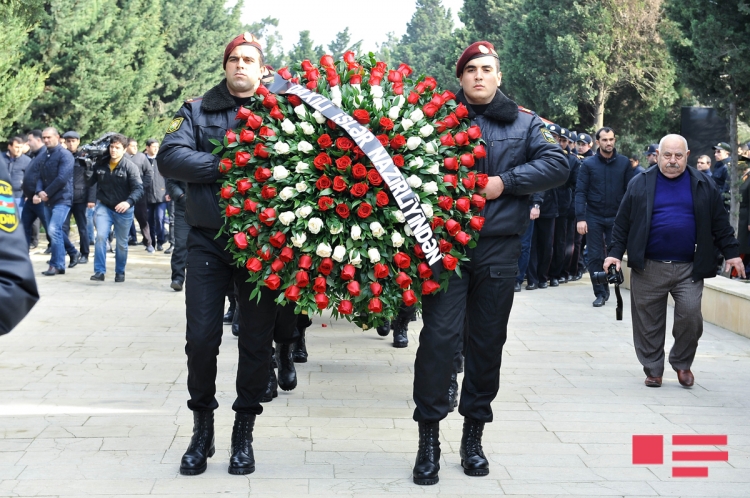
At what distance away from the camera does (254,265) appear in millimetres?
4805

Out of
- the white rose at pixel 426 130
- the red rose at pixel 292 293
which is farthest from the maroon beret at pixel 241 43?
the red rose at pixel 292 293

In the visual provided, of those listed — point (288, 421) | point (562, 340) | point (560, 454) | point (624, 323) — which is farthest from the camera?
point (624, 323)

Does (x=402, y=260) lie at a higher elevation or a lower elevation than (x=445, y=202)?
lower

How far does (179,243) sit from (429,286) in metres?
7.52

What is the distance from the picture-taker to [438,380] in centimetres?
511

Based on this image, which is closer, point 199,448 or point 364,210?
point 364,210

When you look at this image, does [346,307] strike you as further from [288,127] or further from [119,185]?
[119,185]

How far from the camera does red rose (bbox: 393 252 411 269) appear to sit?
4746 mm

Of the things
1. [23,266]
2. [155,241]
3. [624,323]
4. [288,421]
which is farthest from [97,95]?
[23,266]

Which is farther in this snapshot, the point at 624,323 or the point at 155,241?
the point at 155,241

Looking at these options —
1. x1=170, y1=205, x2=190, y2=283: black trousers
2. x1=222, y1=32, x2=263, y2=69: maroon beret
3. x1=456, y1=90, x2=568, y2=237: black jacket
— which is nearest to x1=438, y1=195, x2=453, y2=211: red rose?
x1=456, y1=90, x2=568, y2=237: black jacket

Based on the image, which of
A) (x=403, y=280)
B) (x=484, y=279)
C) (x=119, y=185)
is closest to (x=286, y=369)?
(x=484, y=279)

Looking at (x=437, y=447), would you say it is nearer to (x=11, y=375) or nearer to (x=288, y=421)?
(x=288, y=421)

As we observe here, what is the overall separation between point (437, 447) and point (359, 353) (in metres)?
3.73
